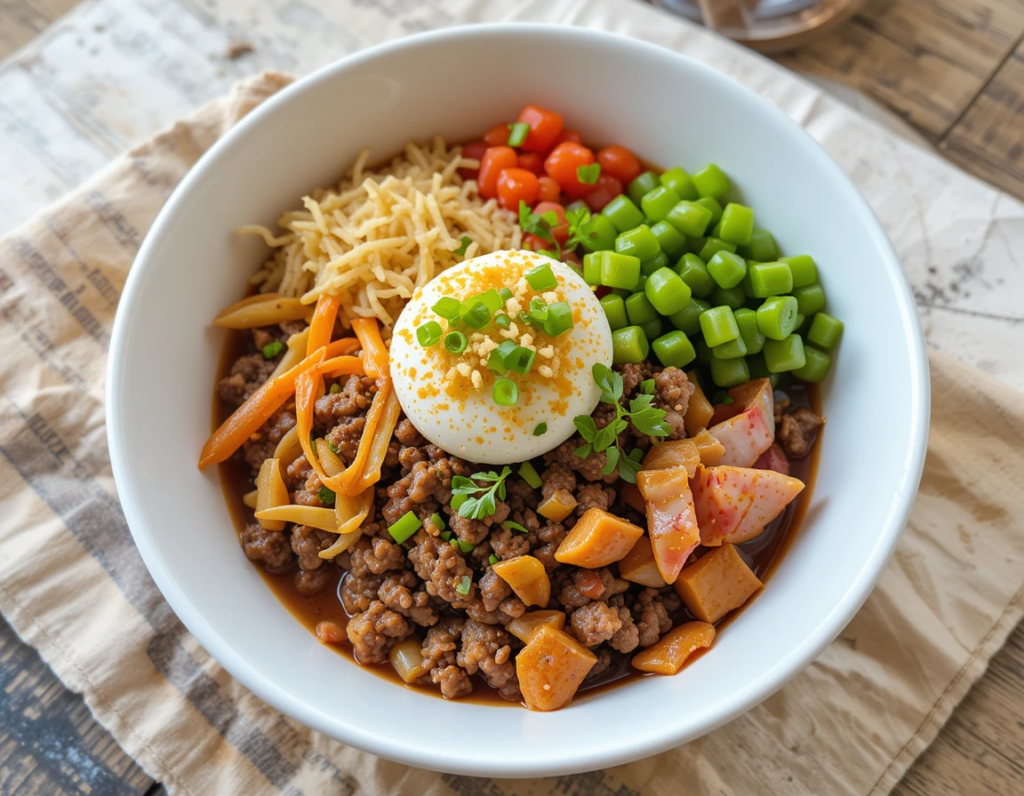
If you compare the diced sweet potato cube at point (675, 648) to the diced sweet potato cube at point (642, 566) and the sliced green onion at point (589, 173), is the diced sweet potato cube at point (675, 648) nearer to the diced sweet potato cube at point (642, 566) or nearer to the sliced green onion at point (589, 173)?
the diced sweet potato cube at point (642, 566)

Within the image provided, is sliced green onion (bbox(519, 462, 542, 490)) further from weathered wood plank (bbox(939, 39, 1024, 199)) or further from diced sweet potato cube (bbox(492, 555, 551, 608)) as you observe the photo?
weathered wood plank (bbox(939, 39, 1024, 199))

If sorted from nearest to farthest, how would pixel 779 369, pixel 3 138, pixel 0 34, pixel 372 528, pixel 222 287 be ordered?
pixel 372 528 < pixel 779 369 < pixel 222 287 < pixel 3 138 < pixel 0 34

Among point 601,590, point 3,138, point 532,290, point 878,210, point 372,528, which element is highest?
point 878,210

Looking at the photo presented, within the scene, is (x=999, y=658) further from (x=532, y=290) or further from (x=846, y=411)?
(x=532, y=290)

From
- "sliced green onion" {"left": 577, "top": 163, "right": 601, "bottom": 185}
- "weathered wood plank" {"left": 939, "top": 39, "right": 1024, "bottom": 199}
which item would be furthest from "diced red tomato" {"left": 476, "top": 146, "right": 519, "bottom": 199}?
"weathered wood plank" {"left": 939, "top": 39, "right": 1024, "bottom": 199}

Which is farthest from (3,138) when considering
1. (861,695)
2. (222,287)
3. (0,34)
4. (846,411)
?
(861,695)

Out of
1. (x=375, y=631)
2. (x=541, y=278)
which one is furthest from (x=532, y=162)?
(x=375, y=631)
